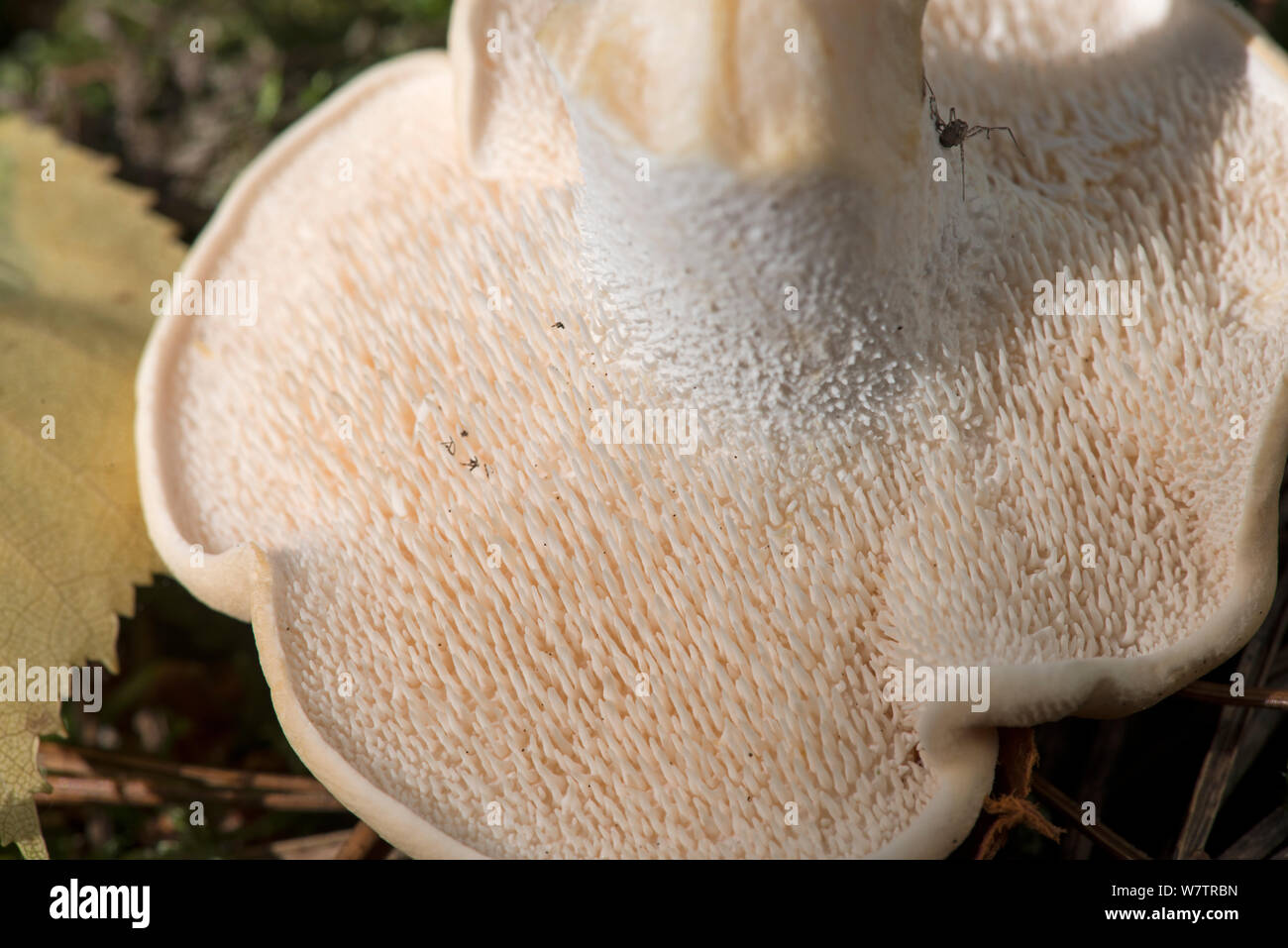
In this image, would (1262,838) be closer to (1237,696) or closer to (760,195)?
(1237,696)

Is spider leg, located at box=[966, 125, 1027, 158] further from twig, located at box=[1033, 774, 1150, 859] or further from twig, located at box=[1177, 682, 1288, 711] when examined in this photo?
twig, located at box=[1033, 774, 1150, 859]

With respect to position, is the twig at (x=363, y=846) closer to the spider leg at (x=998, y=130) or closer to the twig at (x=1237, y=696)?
the twig at (x=1237, y=696)

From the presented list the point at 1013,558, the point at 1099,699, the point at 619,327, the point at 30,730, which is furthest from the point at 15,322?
the point at 1099,699

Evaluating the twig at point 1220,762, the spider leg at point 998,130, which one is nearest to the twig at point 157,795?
the twig at point 1220,762

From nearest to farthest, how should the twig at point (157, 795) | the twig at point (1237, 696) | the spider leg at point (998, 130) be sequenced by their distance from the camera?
the spider leg at point (998, 130)
the twig at point (1237, 696)
the twig at point (157, 795)

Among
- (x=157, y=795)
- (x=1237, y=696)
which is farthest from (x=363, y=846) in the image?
(x=1237, y=696)

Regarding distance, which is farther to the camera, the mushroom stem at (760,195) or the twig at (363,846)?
the twig at (363,846)
